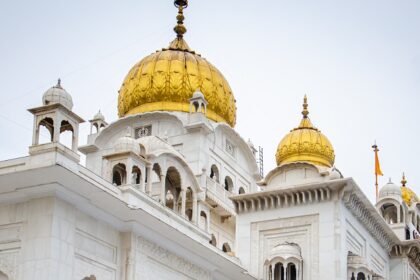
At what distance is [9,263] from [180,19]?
58.3 ft

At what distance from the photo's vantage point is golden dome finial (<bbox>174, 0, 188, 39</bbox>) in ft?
109

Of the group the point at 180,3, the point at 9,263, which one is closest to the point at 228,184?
the point at 180,3

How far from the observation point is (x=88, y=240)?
18.4m

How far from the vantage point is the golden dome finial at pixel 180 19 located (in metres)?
33.2

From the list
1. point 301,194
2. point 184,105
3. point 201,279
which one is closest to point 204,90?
point 184,105

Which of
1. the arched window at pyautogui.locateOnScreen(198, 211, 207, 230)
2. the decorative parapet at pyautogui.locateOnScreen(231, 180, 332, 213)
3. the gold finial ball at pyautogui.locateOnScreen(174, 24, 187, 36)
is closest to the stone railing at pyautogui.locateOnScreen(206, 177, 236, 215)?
the decorative parapet at pyautogui.locateOnScreen(231, 180, 332, 213)

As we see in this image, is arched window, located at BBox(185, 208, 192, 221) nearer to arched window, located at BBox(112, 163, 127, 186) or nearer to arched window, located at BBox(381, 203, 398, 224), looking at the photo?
A: arched window, located at BBox(112, 163, 127, 186)

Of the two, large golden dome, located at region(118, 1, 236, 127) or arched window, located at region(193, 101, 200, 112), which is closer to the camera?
arched window, located at region(193, 101, 200, 112)

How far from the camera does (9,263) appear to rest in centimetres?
1738

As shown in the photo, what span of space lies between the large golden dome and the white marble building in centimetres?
5

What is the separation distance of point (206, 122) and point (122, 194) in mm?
10621

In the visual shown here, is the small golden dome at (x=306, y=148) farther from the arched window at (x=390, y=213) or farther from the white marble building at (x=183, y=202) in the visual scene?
the arched window at (x=390, y=213)

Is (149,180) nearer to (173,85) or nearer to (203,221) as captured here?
(203,221)

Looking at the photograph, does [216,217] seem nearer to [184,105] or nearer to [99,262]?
[184,105]
